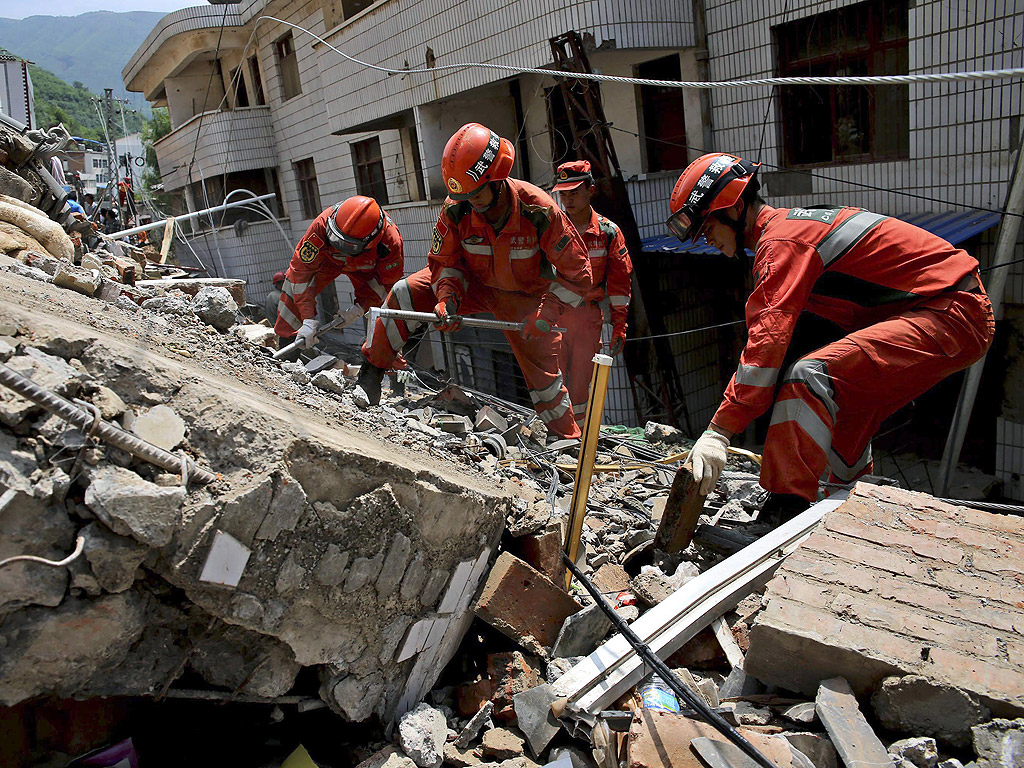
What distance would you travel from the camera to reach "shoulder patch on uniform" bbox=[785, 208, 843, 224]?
325cm

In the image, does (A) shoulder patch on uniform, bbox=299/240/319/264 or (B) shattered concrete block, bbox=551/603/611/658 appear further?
(A) shoulder patch on uniform, bbox=299/240/319/264

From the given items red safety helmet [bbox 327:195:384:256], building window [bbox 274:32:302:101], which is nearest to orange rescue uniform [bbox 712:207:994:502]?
red safety helmet [bbox 327:195:384:256]

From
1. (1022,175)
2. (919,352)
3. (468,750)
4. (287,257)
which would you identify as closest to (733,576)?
(468,750)

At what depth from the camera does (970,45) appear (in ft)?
17.6

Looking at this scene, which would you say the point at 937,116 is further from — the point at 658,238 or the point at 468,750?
the point at 468,750

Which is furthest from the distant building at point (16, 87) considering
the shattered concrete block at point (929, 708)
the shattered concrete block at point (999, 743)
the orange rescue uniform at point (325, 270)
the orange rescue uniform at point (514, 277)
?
the shattered concrete block at point (999, 743)

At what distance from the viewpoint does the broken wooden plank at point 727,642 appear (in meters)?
2.43

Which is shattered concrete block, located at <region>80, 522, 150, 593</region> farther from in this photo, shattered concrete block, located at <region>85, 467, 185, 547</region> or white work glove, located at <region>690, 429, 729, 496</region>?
white work glove, located at <region>690, 429, 729, 496</region>

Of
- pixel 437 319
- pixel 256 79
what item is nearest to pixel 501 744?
pixel 437 319

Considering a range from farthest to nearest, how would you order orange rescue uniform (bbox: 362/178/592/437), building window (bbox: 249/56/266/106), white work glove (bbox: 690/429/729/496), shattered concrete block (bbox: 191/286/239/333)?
1. building window (bbox: 249/56/266/106)
2. orange rescue uniform (bbox: 362/178/592/437)
3. shattered concrete block (bbox: 191/286/239/333)
4. white work glove (bbox: 690/429/729/496)

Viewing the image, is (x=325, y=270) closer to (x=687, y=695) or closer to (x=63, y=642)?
(x=63, y=642)

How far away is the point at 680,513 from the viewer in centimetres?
A: 319

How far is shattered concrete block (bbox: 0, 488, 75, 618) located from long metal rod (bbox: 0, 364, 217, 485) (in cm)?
19

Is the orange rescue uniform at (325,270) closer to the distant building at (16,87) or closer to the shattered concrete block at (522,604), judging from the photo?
the shattered concrete block at (522,604)
